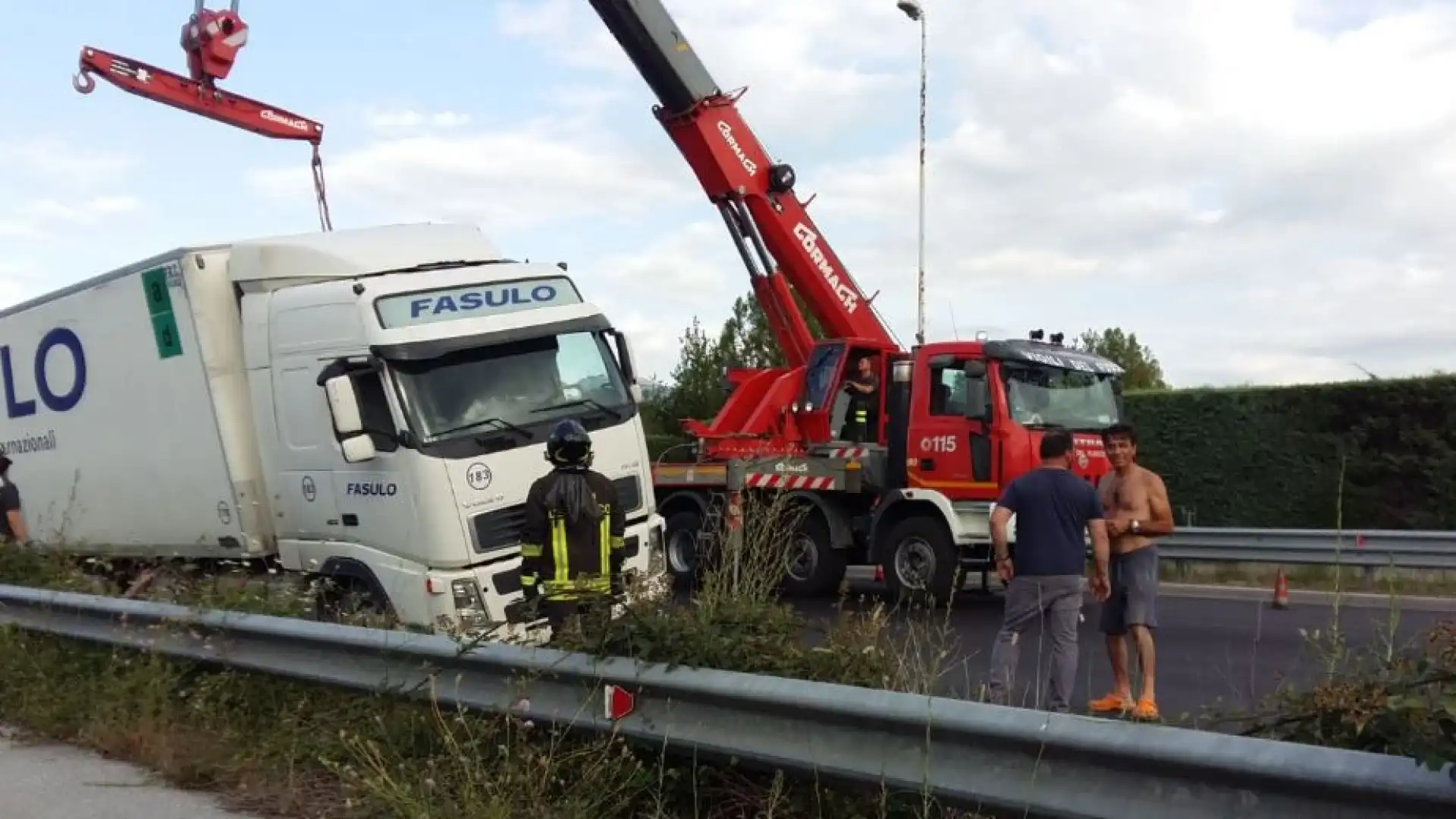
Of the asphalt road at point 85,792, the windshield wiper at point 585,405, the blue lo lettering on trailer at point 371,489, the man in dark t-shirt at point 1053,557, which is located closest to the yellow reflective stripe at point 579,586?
the asphalt road at point 85,792

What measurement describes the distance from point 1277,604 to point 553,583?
9184 millimetres

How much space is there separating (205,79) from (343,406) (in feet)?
27.4

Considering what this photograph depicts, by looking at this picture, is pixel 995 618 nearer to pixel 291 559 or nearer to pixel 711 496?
pixel 711 496

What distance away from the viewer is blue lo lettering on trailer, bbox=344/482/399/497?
25.8 ft

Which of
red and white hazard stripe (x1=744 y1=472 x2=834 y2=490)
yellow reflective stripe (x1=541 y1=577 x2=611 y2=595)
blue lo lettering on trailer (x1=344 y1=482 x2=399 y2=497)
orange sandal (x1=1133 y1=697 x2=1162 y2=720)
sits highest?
blue lo lettering on trailer (x1=344 y1=482 x2=399 y2=497)

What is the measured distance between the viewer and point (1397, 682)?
3.19 meters

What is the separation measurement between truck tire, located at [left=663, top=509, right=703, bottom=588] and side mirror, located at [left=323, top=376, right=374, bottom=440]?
6850mm

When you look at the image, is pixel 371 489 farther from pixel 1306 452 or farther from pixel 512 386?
pixel 1306 452

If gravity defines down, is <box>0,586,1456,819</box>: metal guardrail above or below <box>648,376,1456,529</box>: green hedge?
below

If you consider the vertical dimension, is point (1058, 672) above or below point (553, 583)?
below

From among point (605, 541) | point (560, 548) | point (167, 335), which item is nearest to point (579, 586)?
point (560, 548)

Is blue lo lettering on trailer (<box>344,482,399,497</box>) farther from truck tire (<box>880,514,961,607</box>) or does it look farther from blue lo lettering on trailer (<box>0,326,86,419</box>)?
truck tire (<box>880,514,961,607</box>)

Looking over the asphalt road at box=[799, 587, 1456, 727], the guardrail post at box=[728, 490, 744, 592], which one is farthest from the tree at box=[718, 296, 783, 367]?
the guardrail post at box=[728, 490, 744, 592]

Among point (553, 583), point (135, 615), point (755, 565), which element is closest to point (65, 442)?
point (135, 615)
